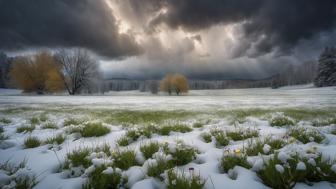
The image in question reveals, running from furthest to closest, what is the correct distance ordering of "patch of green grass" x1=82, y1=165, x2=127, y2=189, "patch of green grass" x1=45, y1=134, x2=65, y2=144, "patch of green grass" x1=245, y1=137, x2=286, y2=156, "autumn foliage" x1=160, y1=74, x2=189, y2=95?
1. "autumn foliage" x1=160, y1=74, x2=189, y2=95
2. "patch of green grass" x1=45, y1=134, x2=65, y2=144
3. "patch of green grass" x1=245, y1=137, x2=286, y2=156
4. "patch of green grass" x1=82, y1=165, x2=127, y2=189

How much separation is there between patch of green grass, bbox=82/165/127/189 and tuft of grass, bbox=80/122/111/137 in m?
2.46

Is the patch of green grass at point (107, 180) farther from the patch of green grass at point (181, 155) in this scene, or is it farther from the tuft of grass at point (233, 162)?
the tuft of grass at point (233, 162)

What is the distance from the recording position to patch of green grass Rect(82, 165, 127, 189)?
2.05m

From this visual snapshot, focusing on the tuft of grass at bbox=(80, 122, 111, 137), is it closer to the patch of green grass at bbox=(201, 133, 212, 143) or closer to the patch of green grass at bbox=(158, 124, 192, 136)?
the patch of green grass at bbox=(158, 124, 192, 136)

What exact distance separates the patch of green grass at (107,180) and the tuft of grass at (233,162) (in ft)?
4.81

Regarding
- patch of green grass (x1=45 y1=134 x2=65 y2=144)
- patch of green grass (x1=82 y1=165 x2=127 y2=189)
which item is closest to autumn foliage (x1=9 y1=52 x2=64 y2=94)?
patch of green grass (x1=45 y1=134 x2=65 y2=144)

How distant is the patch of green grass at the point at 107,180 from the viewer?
2055 mm

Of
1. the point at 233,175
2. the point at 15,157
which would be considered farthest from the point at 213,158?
the point at 15,157

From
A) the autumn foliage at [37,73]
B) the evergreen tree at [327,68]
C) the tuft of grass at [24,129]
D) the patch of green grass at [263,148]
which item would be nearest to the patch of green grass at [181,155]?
the patch of green grass at [263,148]

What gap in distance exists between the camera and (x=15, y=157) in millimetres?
3096

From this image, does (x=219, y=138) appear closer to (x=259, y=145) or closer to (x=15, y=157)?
(x=259, y=145)

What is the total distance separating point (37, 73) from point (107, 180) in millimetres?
60287

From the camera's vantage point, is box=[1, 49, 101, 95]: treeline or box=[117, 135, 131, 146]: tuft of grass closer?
box=[117, 135, 131, 146]: tuft of grass

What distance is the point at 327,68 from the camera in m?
60.2
